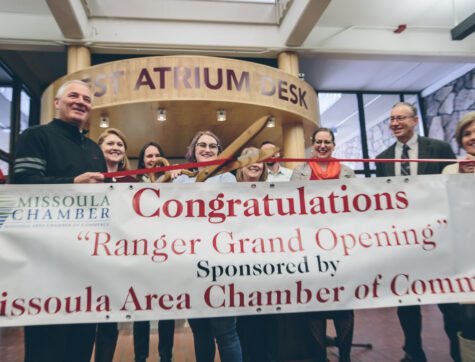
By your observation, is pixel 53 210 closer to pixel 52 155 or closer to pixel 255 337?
pixel 52 155

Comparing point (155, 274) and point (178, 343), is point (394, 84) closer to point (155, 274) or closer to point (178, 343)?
point (178, 343)

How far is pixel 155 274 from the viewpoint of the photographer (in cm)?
137

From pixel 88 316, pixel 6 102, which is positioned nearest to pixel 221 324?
pixel 88 316

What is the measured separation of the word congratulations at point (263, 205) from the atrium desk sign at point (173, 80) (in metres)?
4.04

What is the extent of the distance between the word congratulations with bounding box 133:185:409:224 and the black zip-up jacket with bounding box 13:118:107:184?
349 mm

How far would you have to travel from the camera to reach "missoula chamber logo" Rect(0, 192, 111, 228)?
136 cm

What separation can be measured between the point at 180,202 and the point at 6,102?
23.5ft

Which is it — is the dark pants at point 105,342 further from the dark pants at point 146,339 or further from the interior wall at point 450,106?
the interior wall at point 450,106

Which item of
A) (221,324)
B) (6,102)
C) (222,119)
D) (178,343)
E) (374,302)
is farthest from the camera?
(6,102)

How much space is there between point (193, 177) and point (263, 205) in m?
0.49

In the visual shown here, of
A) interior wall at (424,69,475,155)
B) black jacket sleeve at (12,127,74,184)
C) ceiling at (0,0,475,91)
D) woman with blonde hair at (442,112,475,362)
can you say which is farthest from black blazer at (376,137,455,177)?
interior wall at (424,69,475,155)

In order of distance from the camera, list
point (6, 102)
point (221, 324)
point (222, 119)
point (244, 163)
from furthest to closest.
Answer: point (6, 102) < point (222, 119) < point (221, 324) < point (244, 163)

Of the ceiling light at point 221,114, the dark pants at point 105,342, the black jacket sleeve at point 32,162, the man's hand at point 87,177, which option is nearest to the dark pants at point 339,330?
the dark pants at point 105,342

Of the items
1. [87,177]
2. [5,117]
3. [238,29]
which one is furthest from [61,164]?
[5,117]
